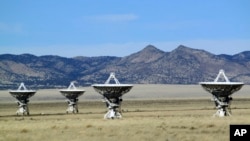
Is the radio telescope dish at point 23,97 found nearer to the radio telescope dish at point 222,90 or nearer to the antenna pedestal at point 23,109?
the antenna pedestal at point 23,109

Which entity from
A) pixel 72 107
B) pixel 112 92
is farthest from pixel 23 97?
pixel 112 92

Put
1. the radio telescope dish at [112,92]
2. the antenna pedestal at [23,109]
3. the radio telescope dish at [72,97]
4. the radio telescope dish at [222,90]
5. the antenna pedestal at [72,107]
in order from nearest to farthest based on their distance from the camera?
the radio telescope dish at [222,90] < the radio telescope dish at [112,92] < the antenna pedestal at [23,109] < the radio telescope dish at [72,97] < the antenna pedestal at [72,107]

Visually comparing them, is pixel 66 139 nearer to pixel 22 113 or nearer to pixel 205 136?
pixel 205 136

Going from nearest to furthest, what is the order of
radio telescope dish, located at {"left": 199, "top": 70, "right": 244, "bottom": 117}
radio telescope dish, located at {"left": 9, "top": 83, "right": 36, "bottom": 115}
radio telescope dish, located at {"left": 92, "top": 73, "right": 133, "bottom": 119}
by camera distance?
radio telescope dish, located at {"left": 199, "top": 70, "right": 244, "bottom": 117} → radio telescope dish, located at {"left": 92, "top": 73, "right": 133, "bottom": 119} → radio telescope dish, located at {"left": 9, "top": 83, "right": 36, "bottom": 115}

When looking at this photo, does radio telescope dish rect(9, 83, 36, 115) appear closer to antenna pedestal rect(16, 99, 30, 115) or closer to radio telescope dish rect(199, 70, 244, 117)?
antenna pedestal rect(16, 99, 30, 115)

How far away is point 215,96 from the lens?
7775cm

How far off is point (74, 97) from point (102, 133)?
52753mm

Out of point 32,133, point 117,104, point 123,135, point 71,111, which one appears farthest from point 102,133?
point 71,111

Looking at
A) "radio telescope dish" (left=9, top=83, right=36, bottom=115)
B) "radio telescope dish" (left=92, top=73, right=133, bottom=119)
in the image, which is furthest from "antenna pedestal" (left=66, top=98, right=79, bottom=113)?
"radio telescope dish" (left=92, top=73, right=133, bottom=119)

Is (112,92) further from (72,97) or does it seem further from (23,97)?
(23,97)

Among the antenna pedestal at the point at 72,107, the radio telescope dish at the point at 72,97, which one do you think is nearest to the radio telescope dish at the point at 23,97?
the radio telescope dish at the point at 72,97

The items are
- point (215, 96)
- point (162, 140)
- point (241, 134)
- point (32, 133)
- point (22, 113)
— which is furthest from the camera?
point (22, 113)

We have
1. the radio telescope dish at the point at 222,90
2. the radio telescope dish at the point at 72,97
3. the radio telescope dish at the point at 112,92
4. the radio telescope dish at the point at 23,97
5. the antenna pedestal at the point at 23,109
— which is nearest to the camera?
the radio telescope dish at the point at 222,90

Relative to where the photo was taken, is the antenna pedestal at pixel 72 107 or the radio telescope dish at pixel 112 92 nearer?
the radio telescope dish at pixel 112 92
